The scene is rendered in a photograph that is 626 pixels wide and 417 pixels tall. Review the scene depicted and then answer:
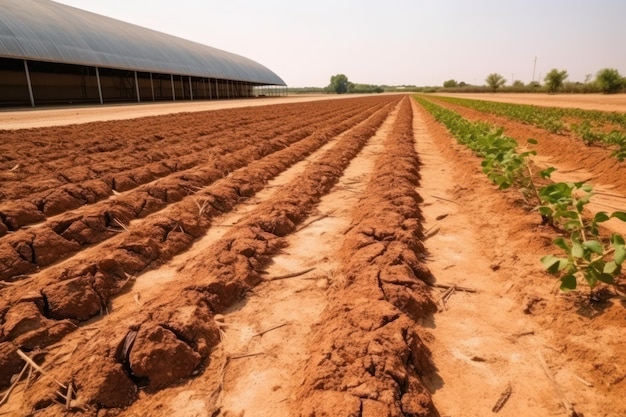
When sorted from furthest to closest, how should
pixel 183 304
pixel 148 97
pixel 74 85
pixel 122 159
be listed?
1. pixel 148 97
2. pixel 74 85
3. pixel 122 159
4. pixel 183 304

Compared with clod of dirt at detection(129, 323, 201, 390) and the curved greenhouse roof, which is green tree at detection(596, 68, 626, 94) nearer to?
the curved greenhouse roof

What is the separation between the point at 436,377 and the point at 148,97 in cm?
3803

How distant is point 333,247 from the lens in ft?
15.1

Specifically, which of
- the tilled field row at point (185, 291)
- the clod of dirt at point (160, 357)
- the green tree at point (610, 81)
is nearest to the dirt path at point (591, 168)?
the tilled field row at point (185, 291)

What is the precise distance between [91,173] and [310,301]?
5856 mm

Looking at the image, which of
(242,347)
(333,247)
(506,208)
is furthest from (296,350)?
(506,208)

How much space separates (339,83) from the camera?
432ft

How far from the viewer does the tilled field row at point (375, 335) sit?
205 cm

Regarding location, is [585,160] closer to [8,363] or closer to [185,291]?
[185,291]

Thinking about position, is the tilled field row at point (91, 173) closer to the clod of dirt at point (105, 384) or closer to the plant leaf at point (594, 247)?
the clod of dirt at point (105, 384)

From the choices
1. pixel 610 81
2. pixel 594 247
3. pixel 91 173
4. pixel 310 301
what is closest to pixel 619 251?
pixel 594 247

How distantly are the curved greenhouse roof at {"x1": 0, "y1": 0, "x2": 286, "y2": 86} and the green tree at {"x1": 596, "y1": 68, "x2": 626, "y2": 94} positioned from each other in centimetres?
5764

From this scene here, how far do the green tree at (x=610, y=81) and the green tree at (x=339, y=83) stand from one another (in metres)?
85.2

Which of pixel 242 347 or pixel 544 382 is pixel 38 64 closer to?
pixel 242 347
